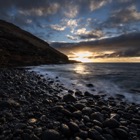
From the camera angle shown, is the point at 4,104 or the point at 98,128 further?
the point at 4,104

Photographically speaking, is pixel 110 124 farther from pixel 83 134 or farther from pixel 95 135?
pixel 83 134

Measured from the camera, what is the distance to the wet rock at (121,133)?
670cm

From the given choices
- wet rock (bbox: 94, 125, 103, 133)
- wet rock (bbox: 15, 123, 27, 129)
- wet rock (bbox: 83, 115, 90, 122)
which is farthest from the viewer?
wet rock (bbox: 83, 115, 90, 122)

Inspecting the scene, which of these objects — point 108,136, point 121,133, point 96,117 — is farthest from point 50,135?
point 96,117

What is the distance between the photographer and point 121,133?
6820mm

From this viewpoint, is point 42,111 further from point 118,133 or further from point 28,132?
point 118,133

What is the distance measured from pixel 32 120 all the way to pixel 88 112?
288 centimetres

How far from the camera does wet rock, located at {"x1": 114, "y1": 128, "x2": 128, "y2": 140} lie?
6703 mm

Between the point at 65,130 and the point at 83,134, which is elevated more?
the point at 65,130

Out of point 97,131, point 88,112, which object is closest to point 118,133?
point 97,131

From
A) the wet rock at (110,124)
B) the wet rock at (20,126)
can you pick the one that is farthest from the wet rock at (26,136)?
the wet rock at (110,124)

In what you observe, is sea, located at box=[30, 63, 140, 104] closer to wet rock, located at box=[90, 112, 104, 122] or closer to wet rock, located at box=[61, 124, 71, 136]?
wet rock, located at box=[90, 112, 104, 122]

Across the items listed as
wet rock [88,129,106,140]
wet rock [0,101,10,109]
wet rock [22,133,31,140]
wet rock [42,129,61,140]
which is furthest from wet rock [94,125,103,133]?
wet rock [0,101,10,109]

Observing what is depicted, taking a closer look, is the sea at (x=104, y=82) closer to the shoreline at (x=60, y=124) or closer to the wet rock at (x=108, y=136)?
the shoreline at (x=60, y=124)
